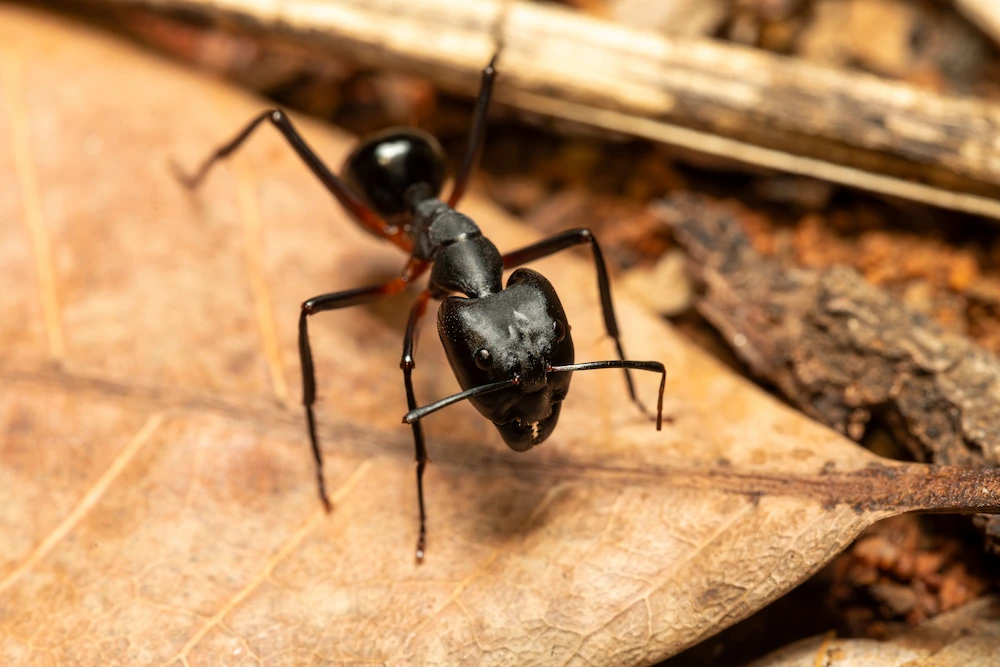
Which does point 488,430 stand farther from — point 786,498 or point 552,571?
point 786,498

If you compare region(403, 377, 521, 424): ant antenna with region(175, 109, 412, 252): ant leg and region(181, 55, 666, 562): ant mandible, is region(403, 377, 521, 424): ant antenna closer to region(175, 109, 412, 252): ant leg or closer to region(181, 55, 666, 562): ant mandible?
region(181, 55, 666, 562): ant mandible

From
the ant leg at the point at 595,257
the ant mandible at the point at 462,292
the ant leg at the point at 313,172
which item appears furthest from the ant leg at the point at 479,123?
the ant leg at the point at 595,257

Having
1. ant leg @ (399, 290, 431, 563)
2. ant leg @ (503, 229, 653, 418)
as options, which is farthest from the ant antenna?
ant leg @ (503, 229, 653, 418)

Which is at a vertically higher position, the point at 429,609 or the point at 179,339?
the point at 179,339

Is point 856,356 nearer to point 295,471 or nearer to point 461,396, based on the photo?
point 461,396

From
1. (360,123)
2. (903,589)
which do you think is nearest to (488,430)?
(903,589)

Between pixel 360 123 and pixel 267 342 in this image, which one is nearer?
pixel 267 342

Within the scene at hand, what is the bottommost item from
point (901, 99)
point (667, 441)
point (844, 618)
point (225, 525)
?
point (225, 525)

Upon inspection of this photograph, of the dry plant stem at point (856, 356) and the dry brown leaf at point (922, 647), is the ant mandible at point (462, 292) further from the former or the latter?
the dry brown leaf at point (922, 647)
